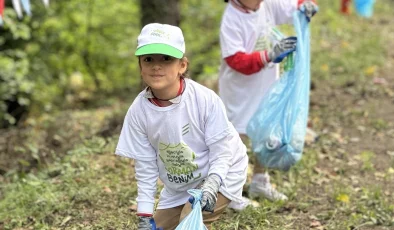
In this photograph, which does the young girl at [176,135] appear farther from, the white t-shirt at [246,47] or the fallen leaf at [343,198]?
the fallen leaf at [343,198]

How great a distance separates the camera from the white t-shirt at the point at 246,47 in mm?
4227

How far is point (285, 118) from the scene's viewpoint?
4.27 meters

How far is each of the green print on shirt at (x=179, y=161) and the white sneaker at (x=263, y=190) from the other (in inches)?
51.3

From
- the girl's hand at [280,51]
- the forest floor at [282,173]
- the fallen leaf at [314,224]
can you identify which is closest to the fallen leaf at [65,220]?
the forest floor at [282,173]

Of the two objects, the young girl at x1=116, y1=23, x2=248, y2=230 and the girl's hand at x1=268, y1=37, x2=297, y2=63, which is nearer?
the young girl at x1=116, y1=23, x2=248, y2=230

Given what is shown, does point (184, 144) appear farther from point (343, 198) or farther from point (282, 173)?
point (282, 173)

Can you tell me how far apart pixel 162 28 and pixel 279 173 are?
7.64 feet

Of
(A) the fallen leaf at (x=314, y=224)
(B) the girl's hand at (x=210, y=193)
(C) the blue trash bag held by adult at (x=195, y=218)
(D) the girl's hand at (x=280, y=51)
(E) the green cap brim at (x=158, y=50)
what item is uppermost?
(D) the girl's hand at (x=280, y=51)

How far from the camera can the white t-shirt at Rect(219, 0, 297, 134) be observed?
4.23 metres

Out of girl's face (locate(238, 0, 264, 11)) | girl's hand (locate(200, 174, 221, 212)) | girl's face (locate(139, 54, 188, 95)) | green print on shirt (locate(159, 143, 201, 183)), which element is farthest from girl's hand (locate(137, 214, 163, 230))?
girl's face (locate(238, 0, 264, 11))

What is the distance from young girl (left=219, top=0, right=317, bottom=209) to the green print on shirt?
40.2 inches

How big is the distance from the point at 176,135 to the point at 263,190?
4.92 ft

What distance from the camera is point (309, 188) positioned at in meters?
4.77

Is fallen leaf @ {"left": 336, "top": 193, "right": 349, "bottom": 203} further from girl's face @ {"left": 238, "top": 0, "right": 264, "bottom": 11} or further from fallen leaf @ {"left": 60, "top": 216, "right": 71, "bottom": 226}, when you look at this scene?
fallen leaf @ {"left": 60, "top": 216, "right": 71, "bottom": 226}
